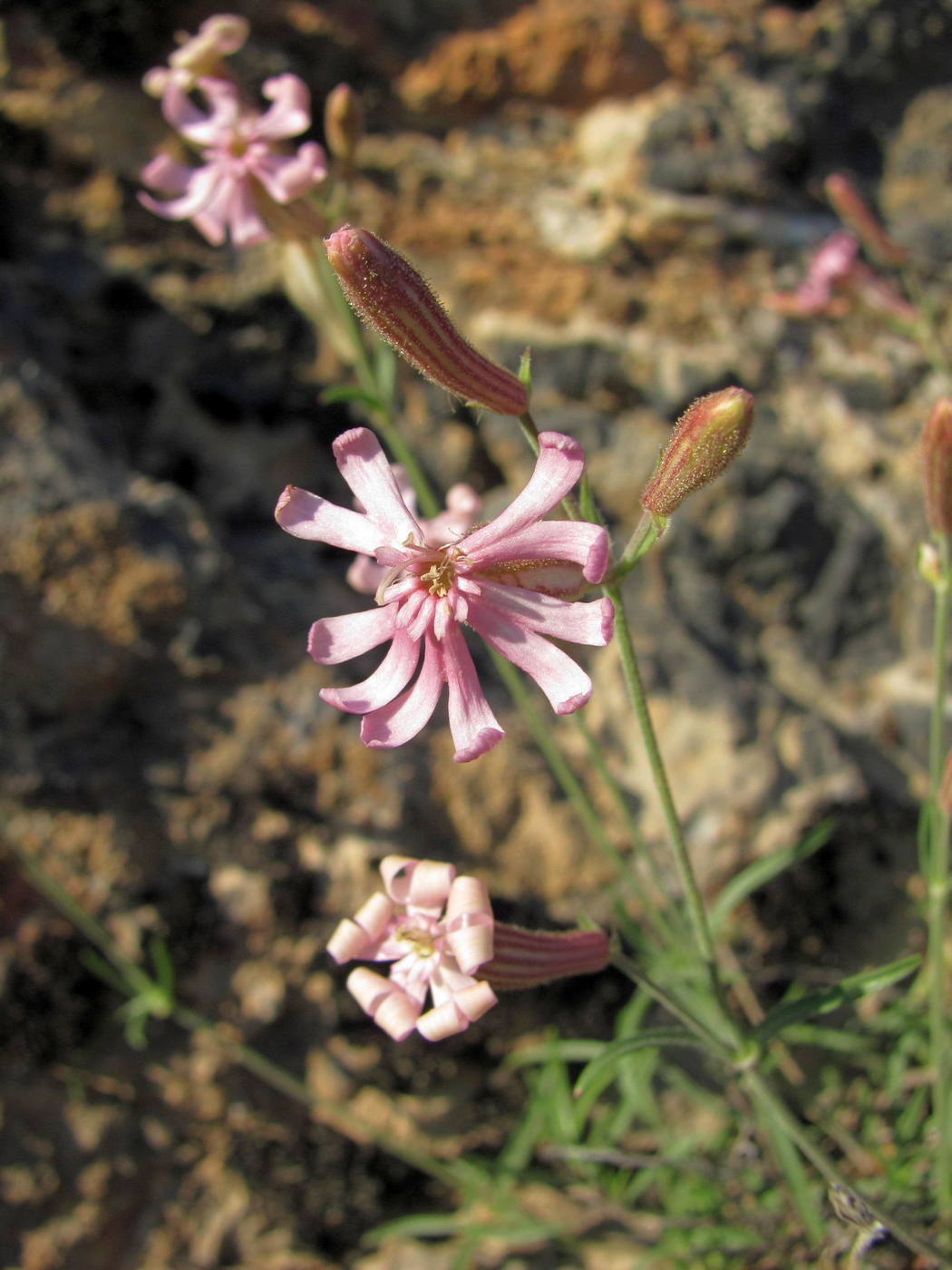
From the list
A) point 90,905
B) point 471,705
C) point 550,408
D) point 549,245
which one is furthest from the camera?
point 549,245

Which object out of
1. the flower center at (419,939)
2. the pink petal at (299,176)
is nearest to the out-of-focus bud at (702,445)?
the flower center at (419,939)

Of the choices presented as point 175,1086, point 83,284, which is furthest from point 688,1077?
point 83,284

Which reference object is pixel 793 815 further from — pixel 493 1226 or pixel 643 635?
pixel 493 1226

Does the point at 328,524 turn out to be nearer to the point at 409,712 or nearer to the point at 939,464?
the point at 409,712

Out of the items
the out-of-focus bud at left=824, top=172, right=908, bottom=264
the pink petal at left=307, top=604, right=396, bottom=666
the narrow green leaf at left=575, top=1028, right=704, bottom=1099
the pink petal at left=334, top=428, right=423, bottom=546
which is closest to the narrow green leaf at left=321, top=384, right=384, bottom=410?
the pink petal at left=334, top=428, right=423, bottom=546

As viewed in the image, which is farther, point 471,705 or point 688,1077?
point 688,1077

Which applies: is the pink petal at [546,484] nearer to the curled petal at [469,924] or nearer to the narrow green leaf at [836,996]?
the curled petal at [469,924]

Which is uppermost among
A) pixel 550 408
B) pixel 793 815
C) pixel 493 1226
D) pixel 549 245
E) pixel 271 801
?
pixel 549 245
